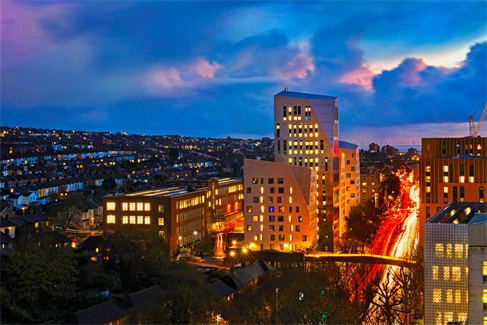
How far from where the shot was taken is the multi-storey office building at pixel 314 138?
80.9 metres

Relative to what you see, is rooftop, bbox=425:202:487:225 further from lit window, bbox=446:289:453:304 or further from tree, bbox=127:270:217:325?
tree, bbox=127:270:217:325

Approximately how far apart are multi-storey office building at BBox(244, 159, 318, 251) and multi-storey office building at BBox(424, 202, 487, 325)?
33.8m

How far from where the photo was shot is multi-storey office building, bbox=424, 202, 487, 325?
109ft

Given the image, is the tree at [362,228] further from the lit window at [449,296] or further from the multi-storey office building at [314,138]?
the lit window at [449,296]

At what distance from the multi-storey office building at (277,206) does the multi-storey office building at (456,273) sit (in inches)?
1330

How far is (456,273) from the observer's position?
110ft

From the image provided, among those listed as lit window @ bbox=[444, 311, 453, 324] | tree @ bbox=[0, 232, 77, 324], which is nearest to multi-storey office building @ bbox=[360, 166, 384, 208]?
lit window @ bbox=[444, 311, 453, 324]

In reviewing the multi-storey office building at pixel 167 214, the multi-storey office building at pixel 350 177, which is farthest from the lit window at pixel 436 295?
the multi-storey office building at pixel 350 177

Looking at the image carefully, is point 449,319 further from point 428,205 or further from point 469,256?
point 428,205

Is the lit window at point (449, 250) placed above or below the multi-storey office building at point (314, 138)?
below

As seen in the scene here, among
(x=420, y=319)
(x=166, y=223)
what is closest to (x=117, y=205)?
(x=166, y=223)

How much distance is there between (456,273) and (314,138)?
1936 inches

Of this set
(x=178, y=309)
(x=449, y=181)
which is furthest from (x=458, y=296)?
(x=449, y=181)

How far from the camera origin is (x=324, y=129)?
3187 inches
